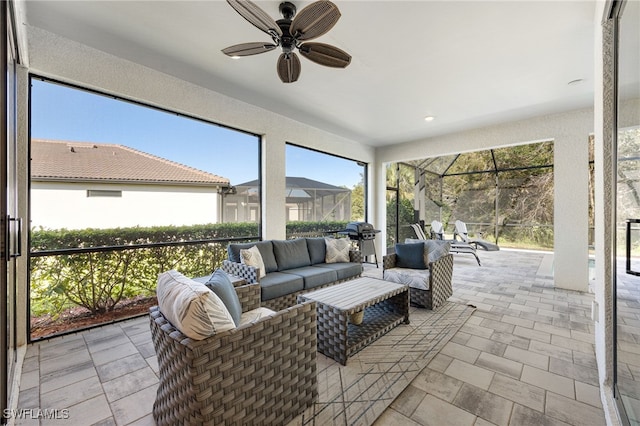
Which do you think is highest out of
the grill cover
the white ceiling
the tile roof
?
the white ceiling

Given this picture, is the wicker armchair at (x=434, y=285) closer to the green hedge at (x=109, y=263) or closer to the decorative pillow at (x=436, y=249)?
the decorative pillow at (x=436, y=249)

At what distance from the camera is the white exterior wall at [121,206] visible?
2.72 meters

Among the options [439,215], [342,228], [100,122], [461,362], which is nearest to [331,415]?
[461,362]

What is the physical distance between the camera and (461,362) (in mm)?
2191

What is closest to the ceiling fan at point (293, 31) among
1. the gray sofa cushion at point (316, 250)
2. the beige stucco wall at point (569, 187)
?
the gray sofa cushion at point (316, 250)

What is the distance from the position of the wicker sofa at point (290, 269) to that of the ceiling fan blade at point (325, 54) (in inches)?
85.9

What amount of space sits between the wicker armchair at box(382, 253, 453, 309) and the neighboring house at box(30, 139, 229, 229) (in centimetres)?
296

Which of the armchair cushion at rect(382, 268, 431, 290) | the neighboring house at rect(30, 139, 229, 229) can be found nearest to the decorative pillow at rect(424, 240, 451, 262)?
the armchair cushion at rect(382, 268, 431, 290)

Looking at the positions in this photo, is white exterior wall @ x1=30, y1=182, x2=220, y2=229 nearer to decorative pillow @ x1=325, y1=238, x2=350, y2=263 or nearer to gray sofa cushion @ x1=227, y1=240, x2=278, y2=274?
gray sofa cushion @ x1=227, y1=240, x2=278, y2=274

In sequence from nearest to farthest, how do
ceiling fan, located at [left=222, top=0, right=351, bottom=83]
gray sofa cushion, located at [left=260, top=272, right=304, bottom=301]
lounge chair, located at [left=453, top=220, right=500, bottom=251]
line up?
ceiling fan, located at [left=222, top=0, right=351, bottom=83]
gray sofa cushion, located at [left=260, top=272, right=304, bottom=301]
lounge chair, located at [left=453, top=220, right=500, bottom=251]

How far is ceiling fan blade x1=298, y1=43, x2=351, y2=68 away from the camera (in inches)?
86.7

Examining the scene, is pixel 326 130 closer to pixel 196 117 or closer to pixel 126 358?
pixel 196 117

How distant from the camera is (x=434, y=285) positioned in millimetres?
3291

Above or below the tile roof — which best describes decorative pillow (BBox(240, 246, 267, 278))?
below
